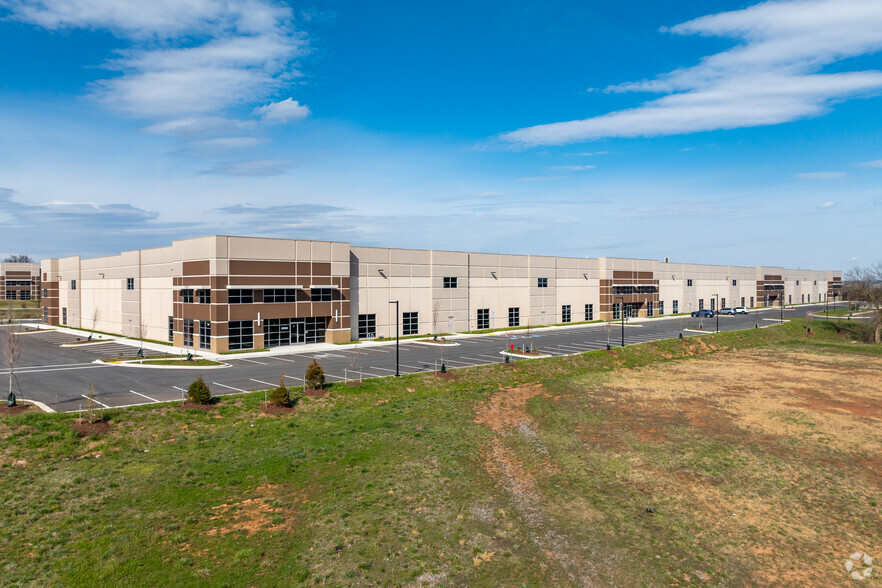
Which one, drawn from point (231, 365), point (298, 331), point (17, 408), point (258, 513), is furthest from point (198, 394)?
point (298, 331)

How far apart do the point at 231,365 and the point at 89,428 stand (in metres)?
17.7

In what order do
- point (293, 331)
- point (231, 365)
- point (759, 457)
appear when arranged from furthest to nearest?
point (293, 331)
point (231, 365)
point (759, 457)

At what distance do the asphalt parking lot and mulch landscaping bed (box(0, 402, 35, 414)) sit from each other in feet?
3.79

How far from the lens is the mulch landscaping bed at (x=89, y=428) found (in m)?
23.4

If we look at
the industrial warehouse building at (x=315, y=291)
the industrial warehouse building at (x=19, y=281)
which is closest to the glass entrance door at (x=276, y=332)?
the industrial warehouse building at (x=315, y=291)

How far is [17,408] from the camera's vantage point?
25.7 metres

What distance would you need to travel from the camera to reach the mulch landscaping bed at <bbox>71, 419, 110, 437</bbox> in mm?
23406

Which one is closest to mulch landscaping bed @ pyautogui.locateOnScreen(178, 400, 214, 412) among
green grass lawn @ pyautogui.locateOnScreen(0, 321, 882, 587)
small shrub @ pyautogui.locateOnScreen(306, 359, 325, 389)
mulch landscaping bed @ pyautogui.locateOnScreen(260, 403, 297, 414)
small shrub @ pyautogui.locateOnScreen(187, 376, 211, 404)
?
small shrub @ pyautogui.locateOnScreen(187, 376, 211, 404)

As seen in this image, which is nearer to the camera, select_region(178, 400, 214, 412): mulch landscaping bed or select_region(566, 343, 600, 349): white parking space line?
select_region(178, 400, 214, 412): mulch landscaping bed

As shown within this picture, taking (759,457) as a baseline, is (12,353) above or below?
above

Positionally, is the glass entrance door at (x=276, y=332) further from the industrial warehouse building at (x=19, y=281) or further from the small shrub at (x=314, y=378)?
the industrial warehouse building at (x=19, y=281)

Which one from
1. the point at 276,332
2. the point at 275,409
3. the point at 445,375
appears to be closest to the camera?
the point at 275,409

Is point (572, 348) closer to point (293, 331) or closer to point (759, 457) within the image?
point (293, 331)

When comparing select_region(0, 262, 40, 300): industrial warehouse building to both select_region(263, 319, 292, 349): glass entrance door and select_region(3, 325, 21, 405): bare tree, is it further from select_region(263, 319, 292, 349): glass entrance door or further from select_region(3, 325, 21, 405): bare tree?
select_region(263, 319, 292, 349): glass entrance door
